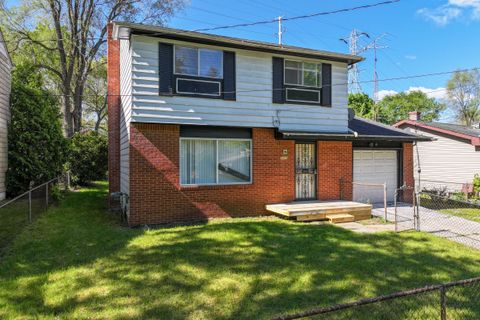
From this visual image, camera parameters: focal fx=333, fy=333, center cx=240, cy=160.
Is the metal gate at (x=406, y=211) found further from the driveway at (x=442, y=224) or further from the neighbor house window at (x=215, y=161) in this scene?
the neighbor house window at (x=215, y=161)

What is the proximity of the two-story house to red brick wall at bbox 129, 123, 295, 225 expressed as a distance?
0.03 metres

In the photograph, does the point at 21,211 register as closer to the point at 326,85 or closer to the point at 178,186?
the point at 178,186

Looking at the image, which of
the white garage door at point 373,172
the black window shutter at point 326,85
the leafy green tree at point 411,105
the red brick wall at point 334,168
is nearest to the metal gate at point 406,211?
the white garage door at point 373,172

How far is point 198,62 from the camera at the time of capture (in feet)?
31.8

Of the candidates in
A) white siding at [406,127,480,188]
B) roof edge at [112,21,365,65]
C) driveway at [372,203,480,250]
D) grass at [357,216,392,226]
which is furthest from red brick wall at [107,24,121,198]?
white siding at [406,127,480,188]

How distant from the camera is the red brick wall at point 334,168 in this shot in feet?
37.3

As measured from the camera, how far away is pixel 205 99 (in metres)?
9.69

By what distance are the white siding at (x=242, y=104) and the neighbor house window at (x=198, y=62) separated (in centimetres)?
60

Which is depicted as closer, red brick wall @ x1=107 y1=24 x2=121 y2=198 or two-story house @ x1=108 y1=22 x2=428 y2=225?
two-story house @ x1=108 y1=22 x2=428 y2=225

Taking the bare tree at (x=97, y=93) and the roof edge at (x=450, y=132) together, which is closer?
the roof edge at (x=450, y=132)

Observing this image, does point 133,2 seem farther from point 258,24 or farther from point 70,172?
point 258,24

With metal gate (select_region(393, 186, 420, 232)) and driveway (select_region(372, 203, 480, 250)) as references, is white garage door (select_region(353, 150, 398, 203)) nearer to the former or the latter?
Result: metal gate (select_region(393, 186, 420, 232))

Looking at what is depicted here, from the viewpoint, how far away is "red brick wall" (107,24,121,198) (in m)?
11.8

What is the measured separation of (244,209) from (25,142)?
8.53 metres
